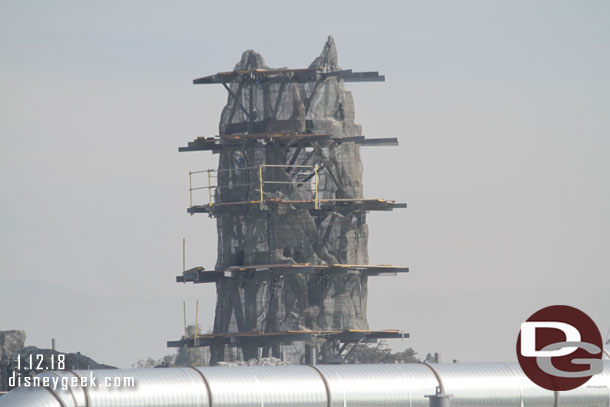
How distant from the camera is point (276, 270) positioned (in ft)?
270

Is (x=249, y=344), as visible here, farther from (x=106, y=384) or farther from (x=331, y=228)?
(x=106, y=384)

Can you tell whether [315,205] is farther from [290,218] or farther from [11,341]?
[11,341]

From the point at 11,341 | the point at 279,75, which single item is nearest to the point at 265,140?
the point at 279,75

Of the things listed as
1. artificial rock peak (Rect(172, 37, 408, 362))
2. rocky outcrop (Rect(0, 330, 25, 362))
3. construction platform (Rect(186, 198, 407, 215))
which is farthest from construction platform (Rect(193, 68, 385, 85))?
rocky outcrop (Rect(0, 330, 25, 362))

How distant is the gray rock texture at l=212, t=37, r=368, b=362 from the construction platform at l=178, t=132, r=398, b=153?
26cm

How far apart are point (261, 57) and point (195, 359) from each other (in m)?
60.0

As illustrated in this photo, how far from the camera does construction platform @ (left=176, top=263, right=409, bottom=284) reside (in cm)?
8181

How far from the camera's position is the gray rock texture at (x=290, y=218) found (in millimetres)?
83312

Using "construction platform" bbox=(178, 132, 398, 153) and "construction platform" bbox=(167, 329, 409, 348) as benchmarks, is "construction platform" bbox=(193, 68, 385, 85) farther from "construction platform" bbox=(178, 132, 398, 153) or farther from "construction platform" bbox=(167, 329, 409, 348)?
"construction platform" bbox=(167, 329, 409, 348)

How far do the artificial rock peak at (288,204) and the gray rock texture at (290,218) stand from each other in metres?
0.05

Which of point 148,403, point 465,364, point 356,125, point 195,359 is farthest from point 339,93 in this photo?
point 195,359

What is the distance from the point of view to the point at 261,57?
8588cm

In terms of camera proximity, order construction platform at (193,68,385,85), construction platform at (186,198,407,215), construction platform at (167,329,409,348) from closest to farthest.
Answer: construction platform at (167,329,409,348) < construction platform at (186,198,407,215) < construction platform at (193,68,385,85)

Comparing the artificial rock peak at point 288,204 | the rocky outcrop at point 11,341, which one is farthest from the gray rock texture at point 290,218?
the rocky outcrop at point 11,341
